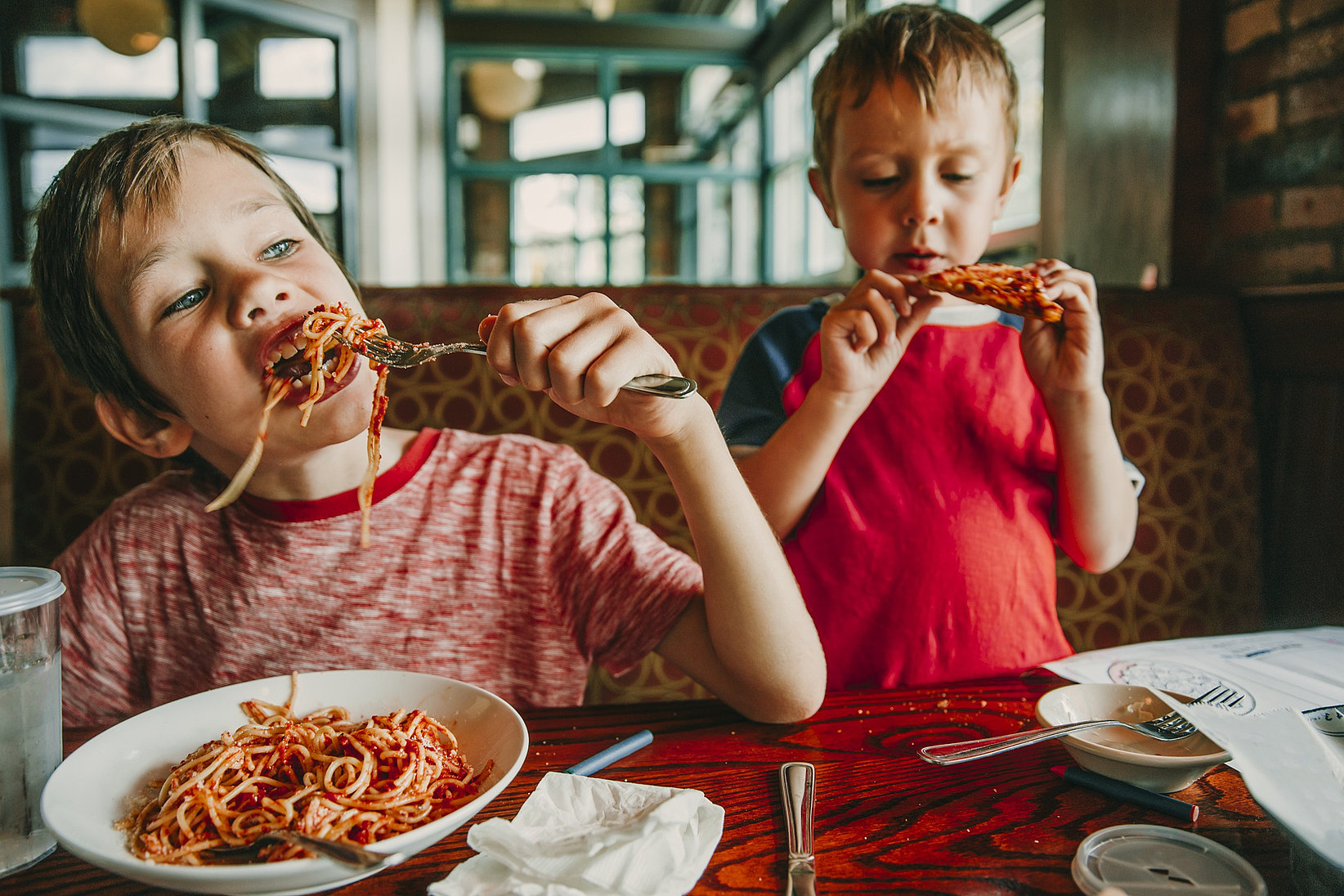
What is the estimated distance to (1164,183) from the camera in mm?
2113

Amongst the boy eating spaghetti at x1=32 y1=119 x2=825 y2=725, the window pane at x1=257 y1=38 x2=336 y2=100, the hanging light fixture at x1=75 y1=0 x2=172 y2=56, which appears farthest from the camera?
the window pane at x1=257 y1=38 x2=336 y2=100

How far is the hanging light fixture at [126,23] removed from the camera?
12.7 ft

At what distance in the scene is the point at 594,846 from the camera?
1.85ft

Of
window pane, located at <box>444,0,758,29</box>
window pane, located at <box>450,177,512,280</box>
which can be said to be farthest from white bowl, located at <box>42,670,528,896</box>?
window pane, located at <box>450,177,512,280</box>

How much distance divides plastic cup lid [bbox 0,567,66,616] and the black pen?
833mm

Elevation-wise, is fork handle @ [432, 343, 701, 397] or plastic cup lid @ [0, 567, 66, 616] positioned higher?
fork handle @ [432, 343, 701, 397]

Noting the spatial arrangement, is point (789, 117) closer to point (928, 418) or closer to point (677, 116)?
point (677, 116)

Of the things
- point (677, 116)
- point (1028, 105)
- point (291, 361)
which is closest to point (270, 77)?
point (1028, 105)

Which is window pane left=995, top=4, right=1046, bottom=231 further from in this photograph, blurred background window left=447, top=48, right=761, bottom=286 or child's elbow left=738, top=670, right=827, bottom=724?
blurred background window left=447, top=48, right=761, bottom=286

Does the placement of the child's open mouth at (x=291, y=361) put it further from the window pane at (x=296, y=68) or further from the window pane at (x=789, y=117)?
the window pane at (x=789, y=117)

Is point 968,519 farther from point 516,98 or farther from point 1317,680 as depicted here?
point 516,98

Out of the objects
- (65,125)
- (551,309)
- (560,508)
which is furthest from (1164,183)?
(65,125)

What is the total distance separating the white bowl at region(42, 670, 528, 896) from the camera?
49 cm

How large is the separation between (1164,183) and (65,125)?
432 cm
